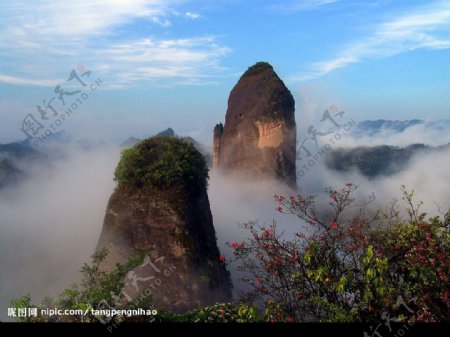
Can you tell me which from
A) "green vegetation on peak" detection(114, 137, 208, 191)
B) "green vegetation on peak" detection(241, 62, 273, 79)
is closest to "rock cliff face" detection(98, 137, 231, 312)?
"green vegetation on peak" detection(114, 137, 208, 191)

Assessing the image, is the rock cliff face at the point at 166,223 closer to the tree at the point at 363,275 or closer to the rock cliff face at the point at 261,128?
the tree at the point at 363,275

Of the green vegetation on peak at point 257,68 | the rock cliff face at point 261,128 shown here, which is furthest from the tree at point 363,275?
the green vegetation on peak at point 257,68

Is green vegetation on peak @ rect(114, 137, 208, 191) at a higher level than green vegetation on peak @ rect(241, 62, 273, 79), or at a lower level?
lower

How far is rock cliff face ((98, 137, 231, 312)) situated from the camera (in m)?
18.8

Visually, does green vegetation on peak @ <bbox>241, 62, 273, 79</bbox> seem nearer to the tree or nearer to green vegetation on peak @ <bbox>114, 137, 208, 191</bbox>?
green vegetation on peak @ <bbox>114, 137, 208, 191</bbox>

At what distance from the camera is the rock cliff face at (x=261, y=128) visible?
40344mm

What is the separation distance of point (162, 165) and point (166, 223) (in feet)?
9.06

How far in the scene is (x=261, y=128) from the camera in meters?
40.5

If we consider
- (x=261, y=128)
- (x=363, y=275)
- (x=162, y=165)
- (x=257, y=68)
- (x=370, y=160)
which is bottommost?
(x=363, y=275)

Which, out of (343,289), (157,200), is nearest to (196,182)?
(157,200)

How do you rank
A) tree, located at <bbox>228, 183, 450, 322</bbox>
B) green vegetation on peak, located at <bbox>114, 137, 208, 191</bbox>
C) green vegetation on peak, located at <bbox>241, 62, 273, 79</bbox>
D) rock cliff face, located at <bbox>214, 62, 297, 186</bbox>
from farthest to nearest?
1. green vegetation on peak, located at <bbox>241, 62, 273, 79</bbox>
2. rock cliff face, located at <bbox>214, 62, 297, 186</bbox>
3. green vegetation on peak, located at <bbox>114, 137, 208, 191</bbox>
4. tree, located at <bbox>228, 183, 450, 322</bbox>

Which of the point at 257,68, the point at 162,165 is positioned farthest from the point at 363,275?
the point at 257,68

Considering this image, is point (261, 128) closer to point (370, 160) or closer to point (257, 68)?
point (257, 68)

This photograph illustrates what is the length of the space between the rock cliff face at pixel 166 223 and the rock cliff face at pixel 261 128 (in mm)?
20926
